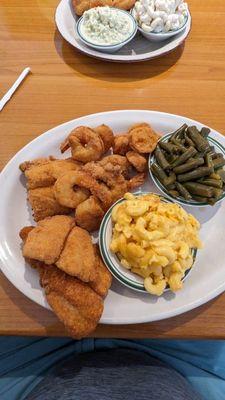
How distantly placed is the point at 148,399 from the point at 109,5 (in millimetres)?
1570

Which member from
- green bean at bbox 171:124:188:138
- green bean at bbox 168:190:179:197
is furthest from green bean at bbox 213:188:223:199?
green bean at bbox 171:124:188:138

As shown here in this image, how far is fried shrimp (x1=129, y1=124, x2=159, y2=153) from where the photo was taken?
114 cm

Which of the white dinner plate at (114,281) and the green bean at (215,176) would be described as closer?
the white dinner plate at (114,281)

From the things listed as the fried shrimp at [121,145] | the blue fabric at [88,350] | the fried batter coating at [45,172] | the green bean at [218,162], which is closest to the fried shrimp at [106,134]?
the fried shrimp at [121,145]

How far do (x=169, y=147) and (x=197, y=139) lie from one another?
10 cm

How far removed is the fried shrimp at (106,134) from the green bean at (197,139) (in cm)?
27

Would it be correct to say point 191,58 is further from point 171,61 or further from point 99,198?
point 99,198

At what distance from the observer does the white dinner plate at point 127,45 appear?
142 cm

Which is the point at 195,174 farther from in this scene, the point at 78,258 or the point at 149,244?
the point at 78,258

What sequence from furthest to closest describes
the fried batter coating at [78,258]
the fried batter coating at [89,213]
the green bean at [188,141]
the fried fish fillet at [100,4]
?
the fried fish fillet at [100,4] → the green bean at [188,141] → the fried batter coating at [89,213] → the fried batter coating at [78,258]

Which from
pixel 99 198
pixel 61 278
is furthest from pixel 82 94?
pixel 61 278

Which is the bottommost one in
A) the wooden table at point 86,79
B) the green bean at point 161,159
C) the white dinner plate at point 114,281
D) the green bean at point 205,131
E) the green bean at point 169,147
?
the white dinner plate at point 114,281

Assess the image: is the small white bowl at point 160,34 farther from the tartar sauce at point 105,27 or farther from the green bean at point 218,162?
the green bean at point 218,162

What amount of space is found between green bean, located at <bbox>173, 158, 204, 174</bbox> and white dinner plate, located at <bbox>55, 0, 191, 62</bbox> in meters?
0.58
